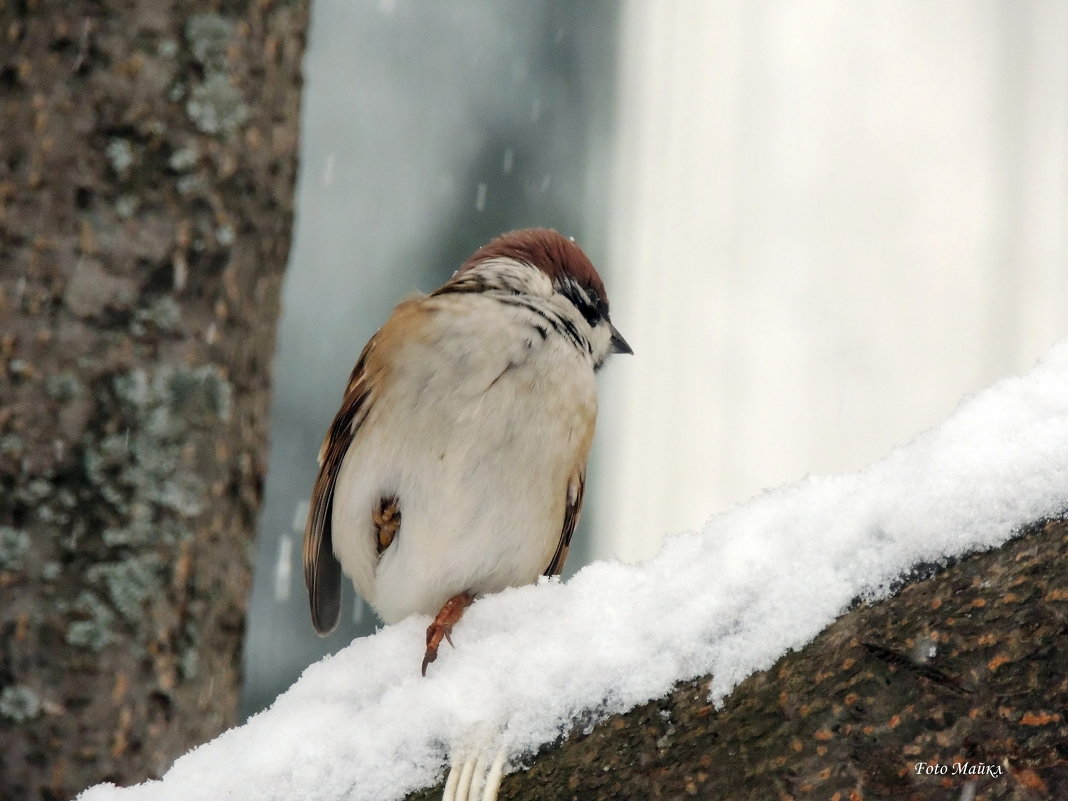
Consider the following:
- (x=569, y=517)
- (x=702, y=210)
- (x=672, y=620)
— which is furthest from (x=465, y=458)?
(x=702, y=210)

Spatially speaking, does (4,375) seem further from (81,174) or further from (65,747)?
(65,747)

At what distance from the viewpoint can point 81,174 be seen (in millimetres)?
1685

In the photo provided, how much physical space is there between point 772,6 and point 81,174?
164 inches

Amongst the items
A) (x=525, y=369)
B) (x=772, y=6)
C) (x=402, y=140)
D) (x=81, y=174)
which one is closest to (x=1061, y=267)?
(x=772, y=6)

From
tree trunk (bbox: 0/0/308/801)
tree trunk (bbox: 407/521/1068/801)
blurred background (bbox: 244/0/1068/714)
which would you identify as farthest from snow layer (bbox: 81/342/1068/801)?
blurred background (bbox: 244/0/1068/714)

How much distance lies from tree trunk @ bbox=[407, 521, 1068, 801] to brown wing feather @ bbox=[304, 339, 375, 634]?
105 cm

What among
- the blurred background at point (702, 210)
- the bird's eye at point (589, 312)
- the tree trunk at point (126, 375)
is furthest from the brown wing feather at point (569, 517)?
the blurred background at point (702, 210)

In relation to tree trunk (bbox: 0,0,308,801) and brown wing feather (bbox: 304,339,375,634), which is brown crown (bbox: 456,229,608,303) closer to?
brown wing feather (bbox: 304,339,375,634)

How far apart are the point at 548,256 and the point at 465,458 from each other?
0.60 m

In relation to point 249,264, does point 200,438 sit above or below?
below

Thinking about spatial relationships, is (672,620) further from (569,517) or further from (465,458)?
(569,517)

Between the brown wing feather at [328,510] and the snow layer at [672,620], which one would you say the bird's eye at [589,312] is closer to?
the brown wing feather at [328,510]

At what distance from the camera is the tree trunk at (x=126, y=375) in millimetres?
1575

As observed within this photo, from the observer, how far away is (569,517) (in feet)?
6.12
